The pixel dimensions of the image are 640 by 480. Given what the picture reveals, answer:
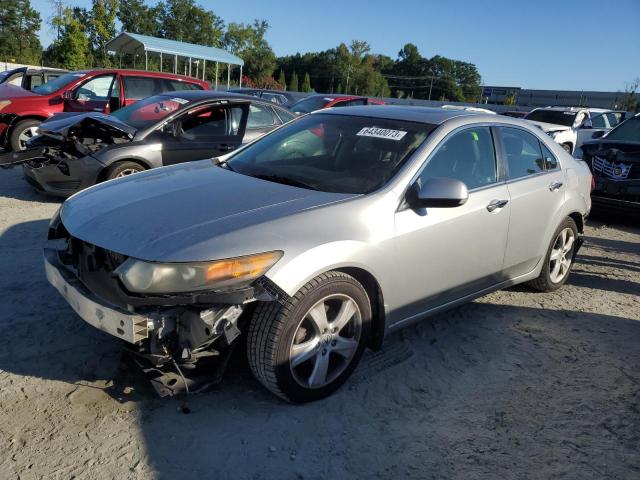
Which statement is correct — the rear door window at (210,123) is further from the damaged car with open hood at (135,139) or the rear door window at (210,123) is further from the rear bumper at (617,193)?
the rear bumper at (617,193)

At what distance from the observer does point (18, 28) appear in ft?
202

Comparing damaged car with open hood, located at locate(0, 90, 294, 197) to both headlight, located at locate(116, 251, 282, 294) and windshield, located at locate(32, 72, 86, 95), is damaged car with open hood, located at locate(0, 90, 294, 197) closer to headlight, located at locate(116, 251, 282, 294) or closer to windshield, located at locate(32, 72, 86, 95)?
windshield, located at locate(32, 72, 86, 95)

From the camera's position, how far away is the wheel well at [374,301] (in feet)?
9.75

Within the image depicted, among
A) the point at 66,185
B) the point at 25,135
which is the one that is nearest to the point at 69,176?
the point at 66,185

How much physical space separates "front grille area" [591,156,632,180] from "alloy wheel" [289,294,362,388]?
21.1ft

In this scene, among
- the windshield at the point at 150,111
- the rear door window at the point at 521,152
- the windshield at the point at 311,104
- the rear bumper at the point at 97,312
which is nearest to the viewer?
the rear bumper at the point at 97,312

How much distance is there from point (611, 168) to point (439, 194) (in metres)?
6.08

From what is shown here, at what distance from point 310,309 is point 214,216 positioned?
70cm

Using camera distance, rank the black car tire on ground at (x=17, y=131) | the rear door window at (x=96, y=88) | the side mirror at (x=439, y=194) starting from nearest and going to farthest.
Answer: the side mirror at (x=439, y=194), the black car tire on ground at (x=17, y=131), the rear door window at (x=96, y=88)

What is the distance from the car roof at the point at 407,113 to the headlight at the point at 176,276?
183 cm

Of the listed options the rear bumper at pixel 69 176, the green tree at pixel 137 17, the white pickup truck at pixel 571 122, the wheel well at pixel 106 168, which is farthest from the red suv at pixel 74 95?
the green tree at pixel 137 17

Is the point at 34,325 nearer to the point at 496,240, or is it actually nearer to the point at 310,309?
the point at 310,309

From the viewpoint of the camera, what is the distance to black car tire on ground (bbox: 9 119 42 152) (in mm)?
8992

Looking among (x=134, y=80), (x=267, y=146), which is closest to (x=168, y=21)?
(x=134, y=80)
